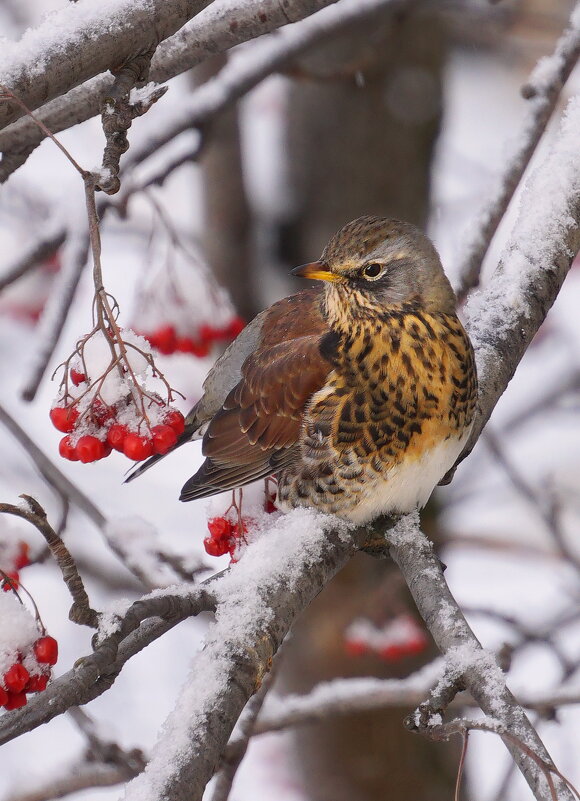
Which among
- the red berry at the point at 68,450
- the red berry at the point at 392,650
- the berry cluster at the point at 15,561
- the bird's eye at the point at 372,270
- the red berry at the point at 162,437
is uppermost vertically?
the bird's eye at the point at 372,270

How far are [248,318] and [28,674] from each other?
280 centimetres

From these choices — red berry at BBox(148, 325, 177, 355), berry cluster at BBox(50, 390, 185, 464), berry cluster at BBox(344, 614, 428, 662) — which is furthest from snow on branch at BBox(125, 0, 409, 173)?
berry cluster at BBox(344, 614, 428, 662)

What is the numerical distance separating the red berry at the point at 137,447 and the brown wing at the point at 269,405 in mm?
534

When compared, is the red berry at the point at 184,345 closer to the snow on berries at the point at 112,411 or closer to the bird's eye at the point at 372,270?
the bird's eye at the point at 372,270

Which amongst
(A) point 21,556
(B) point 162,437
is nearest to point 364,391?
(B) point 162,437

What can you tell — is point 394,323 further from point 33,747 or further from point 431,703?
point 33,747

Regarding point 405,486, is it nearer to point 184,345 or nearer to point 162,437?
point 162,437

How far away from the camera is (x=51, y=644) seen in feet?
5.41

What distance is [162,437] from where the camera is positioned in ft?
6.29

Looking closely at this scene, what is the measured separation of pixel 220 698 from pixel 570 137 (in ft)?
6.45

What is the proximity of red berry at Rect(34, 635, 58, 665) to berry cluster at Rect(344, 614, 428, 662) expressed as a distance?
2.21 m

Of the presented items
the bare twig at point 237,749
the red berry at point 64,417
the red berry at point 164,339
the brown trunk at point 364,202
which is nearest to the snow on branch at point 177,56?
the red berry at point 64,417

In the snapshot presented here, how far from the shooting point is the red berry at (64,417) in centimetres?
191

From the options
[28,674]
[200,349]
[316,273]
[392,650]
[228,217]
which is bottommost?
[392,650]
